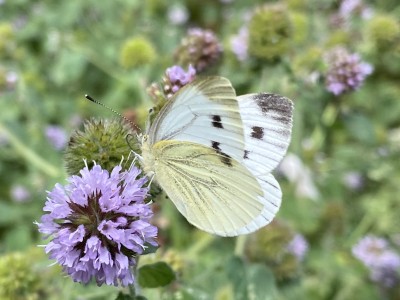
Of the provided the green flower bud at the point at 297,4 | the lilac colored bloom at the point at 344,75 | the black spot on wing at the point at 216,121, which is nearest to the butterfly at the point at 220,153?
the black spot on wing at the point at 216,121

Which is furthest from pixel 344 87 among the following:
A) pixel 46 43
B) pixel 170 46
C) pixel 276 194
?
pixel 46 43

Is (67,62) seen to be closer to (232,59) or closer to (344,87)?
(232,59)

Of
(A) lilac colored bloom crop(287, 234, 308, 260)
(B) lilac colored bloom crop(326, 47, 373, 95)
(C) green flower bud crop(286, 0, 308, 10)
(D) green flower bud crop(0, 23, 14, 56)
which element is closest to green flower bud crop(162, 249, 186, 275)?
(A) lilac colored bloom crop(287, 234, 308, 260)

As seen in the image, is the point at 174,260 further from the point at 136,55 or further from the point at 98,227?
the point at 136,55

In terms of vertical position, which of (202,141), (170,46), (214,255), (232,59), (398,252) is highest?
(170,46)

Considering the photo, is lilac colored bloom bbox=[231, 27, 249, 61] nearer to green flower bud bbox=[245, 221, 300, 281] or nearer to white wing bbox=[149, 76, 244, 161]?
green flower bud bbox=[245, 221, 300, 281]

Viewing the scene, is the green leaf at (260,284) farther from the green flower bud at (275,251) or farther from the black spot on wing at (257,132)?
the black spot on wing at (257,132)

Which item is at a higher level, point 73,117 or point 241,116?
point 73,117
